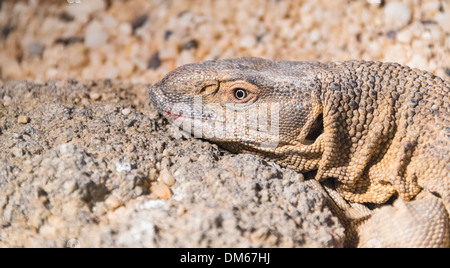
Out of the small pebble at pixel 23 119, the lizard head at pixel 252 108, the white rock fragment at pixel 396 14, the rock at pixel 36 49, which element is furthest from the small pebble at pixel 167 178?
the rock at pixel 36 49

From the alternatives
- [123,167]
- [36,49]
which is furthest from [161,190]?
[36,49]

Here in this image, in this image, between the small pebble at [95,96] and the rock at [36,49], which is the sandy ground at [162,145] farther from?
the rock at [36,49]

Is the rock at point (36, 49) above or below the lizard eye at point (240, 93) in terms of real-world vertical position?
above

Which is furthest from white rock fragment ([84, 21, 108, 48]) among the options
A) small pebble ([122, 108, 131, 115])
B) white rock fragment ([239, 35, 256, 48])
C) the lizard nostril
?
the lizard nostril

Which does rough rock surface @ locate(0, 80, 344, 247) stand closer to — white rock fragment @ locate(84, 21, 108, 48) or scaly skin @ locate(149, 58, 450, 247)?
scaly skin @ locate(149, 58, 450, 247)

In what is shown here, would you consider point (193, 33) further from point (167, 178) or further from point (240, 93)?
point (167, 178)

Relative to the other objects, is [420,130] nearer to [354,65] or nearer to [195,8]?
[354,65]
